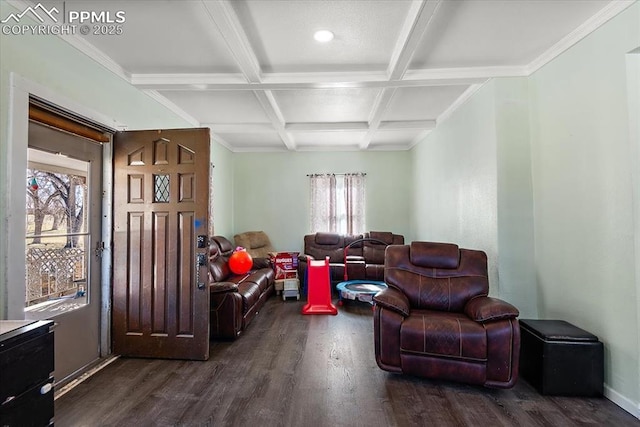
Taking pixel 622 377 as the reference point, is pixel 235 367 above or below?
below

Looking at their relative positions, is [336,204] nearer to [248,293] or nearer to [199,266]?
[248,293]

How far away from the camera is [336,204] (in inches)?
248

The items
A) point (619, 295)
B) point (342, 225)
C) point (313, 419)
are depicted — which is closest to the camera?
point (313, 419)

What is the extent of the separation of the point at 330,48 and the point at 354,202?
396 centimetres

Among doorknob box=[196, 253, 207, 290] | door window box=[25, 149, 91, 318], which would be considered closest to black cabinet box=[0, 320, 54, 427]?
door window box=[25, 149, 91, 318]

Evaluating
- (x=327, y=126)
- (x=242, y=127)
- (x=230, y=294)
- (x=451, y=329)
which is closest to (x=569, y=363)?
(x=451, y=329)

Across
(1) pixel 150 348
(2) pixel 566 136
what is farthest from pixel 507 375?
(1) pixel 150 348

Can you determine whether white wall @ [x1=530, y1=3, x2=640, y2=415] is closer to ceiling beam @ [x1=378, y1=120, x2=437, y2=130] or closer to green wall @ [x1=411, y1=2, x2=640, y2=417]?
green wall @ [x1=411, y1=2, x2=640, y2=417]

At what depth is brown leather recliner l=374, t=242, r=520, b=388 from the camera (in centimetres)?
219

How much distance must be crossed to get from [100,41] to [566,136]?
4.00m

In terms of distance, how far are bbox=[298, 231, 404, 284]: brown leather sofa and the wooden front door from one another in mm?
2685

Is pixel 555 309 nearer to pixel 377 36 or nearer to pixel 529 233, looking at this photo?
pixel 529 233

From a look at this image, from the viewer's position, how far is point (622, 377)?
2.07 m

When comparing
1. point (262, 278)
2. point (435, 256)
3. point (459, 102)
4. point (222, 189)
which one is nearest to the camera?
point (435, 256)
